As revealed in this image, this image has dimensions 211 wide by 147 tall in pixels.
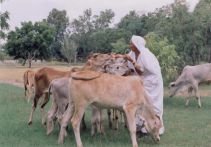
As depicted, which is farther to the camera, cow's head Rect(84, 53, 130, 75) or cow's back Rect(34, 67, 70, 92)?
cow's back Rect(34, 67, 70, 92)

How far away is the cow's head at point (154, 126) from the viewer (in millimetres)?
8031

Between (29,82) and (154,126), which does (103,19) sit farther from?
(154,126)

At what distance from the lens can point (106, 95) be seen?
25.0 feet

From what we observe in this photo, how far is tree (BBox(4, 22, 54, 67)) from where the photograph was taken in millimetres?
57094

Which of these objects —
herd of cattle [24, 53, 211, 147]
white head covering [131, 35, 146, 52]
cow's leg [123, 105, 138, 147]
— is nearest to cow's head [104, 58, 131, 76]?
herd of cattle [24, 53, 211, 147]

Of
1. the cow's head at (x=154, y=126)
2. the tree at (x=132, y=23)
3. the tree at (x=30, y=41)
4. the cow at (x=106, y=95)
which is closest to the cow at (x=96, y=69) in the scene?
the cow at (x=106, y=95)

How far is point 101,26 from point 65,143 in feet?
217

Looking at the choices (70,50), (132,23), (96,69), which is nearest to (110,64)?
(96,69)

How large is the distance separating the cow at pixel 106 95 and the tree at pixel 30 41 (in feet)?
164

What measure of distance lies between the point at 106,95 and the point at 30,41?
50.7 m

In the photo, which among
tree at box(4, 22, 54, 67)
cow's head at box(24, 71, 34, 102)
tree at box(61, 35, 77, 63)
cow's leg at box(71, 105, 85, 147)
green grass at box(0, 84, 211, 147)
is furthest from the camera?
tree at box(61, 35, 77, 63)

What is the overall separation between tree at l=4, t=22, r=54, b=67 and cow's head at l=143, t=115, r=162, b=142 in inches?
1962

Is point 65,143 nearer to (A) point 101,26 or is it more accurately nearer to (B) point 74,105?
(B) point 74,105

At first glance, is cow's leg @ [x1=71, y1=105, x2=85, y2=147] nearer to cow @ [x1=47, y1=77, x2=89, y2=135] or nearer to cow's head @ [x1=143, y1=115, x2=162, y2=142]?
cow @ [x1=47, y1=77, x2=89, y2=135]
